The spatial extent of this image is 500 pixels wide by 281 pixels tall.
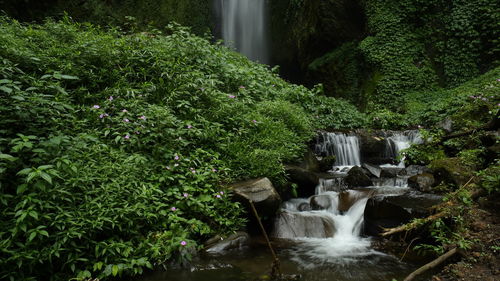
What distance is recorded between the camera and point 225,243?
157 inches

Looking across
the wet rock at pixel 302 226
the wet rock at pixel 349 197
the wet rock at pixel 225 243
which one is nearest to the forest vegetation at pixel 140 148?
the wet rock at pixel 225 243

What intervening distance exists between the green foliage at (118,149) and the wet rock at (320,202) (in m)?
0.85

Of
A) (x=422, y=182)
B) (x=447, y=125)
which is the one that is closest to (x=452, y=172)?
(x=422, y=182)

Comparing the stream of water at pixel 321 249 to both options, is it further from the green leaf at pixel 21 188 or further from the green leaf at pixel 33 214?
the green leaf at pixel 21 188

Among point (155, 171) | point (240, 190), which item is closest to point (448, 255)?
point (240, 190)

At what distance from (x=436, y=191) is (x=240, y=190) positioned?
352 centimetres

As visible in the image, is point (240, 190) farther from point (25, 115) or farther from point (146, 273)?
point (25, 115)

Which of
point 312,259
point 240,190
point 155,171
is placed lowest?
point 312,259

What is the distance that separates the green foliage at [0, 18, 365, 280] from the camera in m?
2.91

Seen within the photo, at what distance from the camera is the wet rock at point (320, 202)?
18.1 feet

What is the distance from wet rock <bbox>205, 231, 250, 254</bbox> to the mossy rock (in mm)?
3379

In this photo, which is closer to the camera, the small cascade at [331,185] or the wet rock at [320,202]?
the wet rock at [320,202]

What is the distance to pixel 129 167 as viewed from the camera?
12.1ft

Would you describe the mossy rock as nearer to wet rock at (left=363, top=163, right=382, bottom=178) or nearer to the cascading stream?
the cascading stream
